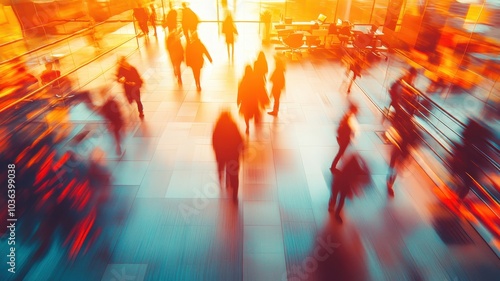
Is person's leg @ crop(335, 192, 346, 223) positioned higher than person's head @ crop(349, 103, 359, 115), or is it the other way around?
person's head @ crop(349, 103, 359, 115)

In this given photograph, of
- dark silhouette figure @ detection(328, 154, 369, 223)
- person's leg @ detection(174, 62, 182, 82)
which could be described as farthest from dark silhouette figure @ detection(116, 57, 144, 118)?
dark silhouette figure @ detection(328, 154, 369, 223)

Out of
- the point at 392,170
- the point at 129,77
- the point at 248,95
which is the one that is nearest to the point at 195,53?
the point at 129,77

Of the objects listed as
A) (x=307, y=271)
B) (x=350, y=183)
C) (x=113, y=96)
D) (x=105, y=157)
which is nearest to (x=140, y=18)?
(x=113, y=96)

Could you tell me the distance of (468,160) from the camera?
5.19m

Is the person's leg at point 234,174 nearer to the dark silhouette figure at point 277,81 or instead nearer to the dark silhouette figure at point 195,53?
the dark silhouette figure at point 277,81

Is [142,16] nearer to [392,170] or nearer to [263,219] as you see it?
[263,219]

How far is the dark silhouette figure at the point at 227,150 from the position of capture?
4.36 metres

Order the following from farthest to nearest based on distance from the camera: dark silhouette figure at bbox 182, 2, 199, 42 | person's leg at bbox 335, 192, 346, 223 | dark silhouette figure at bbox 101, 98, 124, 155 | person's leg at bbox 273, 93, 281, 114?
dark silhouette figure at bbox 182, 2, 199, 42, person's leg at bbox 273, 93, 281, 114, dark silhouette figure at bbox 101, 98, 124, 155, person's leg at bbox 335, 192, 346, 223

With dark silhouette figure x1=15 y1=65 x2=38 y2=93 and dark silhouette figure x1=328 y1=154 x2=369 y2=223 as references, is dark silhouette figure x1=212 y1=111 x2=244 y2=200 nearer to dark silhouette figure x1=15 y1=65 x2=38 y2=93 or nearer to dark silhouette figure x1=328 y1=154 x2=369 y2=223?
dark silhouette figure x1=328 y1=154 x2=369 y2=223

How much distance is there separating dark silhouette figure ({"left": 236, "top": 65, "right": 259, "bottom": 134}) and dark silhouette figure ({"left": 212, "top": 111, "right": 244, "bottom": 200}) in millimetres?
1133

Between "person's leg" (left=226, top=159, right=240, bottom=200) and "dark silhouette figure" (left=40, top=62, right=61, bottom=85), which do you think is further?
"dark silhouette figure" (left=40, top=62, right=61, bottom=85)

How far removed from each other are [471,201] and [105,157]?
22.4 feet

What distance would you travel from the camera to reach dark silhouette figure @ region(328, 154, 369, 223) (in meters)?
4.46

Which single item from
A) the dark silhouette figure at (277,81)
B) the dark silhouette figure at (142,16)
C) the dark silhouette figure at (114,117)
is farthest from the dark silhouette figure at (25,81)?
the dark silhouette figure at (277,81)
